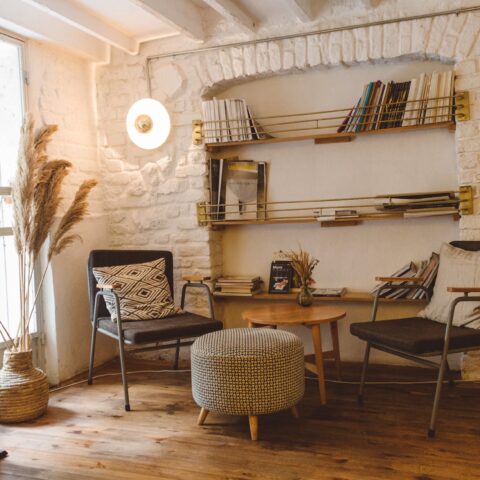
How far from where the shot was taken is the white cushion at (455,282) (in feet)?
9.34

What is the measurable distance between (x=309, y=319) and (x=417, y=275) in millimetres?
877

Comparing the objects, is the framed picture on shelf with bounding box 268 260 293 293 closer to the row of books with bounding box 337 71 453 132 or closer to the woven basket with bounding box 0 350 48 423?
the row of books with bounding box 337 71 453 132

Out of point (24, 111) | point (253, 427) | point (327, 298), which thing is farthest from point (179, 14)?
point (253, 427)

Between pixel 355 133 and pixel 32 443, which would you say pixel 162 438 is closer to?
pixel 32 443

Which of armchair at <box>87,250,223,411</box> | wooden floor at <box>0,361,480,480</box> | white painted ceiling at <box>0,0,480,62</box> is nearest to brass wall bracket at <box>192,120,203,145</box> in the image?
white painted ceiling at <box>0,0,480,62</box>

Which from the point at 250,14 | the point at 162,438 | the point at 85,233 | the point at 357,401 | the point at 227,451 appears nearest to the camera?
the point at 227,451

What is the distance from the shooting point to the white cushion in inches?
112

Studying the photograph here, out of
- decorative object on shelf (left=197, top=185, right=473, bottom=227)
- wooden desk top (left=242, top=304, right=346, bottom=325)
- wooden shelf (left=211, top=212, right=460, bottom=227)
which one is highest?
decorative object on shelf (left=197, top=185, right=473, bottom=227)

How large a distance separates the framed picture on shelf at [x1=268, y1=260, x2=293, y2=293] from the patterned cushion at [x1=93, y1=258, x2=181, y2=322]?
74 cm

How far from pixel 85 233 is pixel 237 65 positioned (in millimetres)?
1627

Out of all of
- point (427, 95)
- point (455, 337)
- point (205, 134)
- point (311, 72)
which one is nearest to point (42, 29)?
point (205, 134)

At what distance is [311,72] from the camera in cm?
383

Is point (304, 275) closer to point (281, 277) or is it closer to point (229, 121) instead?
point (281, 277)

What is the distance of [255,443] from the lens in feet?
8.41
